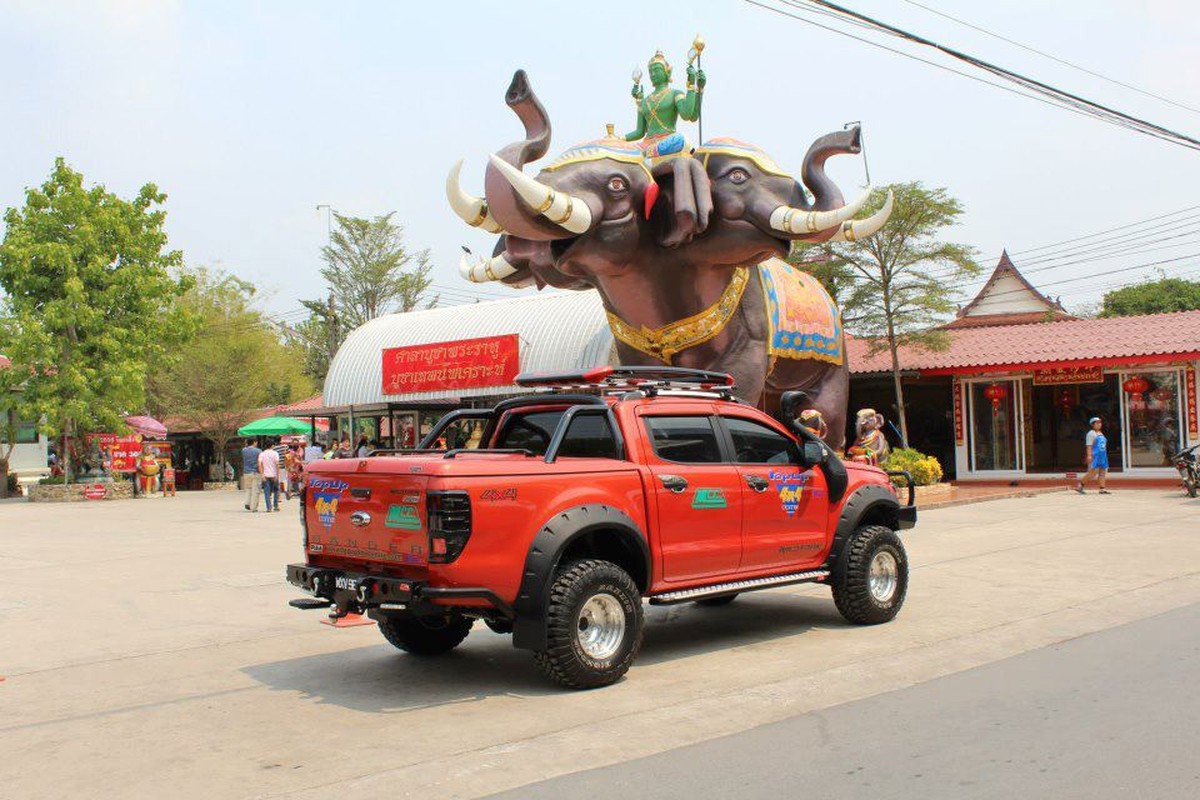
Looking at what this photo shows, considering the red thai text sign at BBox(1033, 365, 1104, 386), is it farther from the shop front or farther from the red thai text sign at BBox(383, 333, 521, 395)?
the red thai text sign at BBox(383, 333, 521, 395)

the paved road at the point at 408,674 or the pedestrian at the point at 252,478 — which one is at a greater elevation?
the pedestrian at the point at 252,478

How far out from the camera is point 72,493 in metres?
29.3

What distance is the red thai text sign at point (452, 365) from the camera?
23.7 meters

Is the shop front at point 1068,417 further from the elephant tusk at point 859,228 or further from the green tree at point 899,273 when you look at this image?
the elephant tusk at point 859,228

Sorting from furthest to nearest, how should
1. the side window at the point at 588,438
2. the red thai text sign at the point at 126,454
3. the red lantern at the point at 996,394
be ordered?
the red thai text sign at the point at 126,454, the red lantern at the point at 996,394, the side window at the point at 588,438

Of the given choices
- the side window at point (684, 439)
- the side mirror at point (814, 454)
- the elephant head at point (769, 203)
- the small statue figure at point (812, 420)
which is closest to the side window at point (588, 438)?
the side window at point (684, 439)

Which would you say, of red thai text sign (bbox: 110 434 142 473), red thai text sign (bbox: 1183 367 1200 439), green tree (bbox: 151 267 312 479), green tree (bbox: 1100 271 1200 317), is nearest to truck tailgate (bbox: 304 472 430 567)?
red thai text sign (bbox: 1183 367 1200 439)

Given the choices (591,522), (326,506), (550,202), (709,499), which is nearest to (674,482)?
(709,499)

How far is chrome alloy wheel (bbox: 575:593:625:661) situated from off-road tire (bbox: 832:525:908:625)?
232 centimetres

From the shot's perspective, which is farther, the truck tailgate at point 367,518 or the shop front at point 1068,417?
the shop front at point 1068,417

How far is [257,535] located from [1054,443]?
1991cm

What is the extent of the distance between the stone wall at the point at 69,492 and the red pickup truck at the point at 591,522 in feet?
81.7

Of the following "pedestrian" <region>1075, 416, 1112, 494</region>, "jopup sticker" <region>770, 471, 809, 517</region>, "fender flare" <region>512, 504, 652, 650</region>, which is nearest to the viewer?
"fender flare" <region>512, 504, 652, 650</region>

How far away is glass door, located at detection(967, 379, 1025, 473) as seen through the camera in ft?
82.4
